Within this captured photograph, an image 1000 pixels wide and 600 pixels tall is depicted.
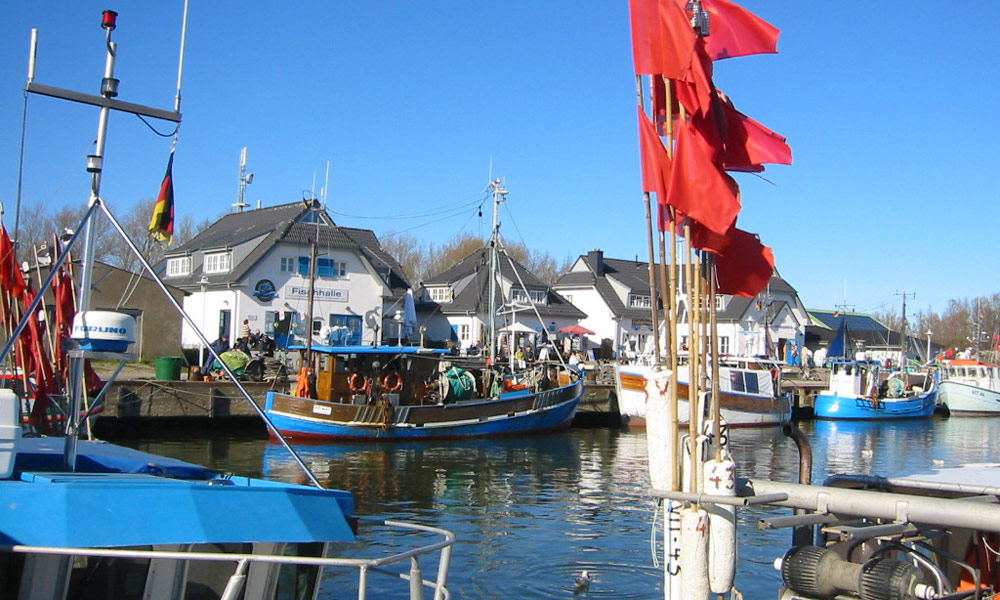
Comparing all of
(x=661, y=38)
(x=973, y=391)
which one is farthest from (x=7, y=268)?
(x=973, y=391)

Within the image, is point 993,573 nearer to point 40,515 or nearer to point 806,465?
point 806,465

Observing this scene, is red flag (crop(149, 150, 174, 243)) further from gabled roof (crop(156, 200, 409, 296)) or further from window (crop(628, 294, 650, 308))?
window (crop(628, 294, 650, 308))

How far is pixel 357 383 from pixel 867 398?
90.7 feet

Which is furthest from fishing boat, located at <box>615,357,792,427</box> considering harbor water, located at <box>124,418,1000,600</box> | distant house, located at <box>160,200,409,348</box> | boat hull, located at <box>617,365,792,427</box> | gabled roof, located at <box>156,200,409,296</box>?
gabled roof, located at <box>156,200,409,296</box>

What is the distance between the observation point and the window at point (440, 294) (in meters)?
61.6

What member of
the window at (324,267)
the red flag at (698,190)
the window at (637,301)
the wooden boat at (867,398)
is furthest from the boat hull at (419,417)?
the window at (637,301)

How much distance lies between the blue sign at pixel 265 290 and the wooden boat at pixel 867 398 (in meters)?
27.5

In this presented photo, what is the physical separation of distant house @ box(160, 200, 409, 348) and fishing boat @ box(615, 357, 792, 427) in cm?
1353

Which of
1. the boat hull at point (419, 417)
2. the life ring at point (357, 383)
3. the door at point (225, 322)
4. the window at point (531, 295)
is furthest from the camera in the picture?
the window at point (531, 295)

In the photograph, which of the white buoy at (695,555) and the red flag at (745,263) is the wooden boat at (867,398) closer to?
the red flag at (745,263)

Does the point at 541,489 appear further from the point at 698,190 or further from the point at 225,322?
the point at 225,322

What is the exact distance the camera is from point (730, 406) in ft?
133

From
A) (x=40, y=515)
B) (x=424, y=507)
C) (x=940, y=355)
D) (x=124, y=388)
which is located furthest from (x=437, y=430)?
(x=940, y=355)

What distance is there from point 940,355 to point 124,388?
216ft
